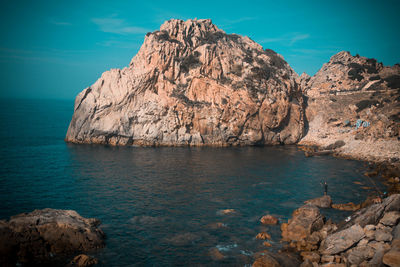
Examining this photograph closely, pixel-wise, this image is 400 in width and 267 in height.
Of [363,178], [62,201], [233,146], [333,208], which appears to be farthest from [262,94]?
[62,201]

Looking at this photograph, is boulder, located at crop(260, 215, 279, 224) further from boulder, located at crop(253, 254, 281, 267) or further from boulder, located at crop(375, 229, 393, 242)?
boulder, located at crop(375, 229, 393, 242)

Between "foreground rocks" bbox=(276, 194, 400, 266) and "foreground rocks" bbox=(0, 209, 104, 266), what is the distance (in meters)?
15.7

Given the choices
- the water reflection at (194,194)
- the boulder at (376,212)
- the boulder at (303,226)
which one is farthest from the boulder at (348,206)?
the boulder at (376,212)

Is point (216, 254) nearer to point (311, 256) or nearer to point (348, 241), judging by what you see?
point (311, 256)

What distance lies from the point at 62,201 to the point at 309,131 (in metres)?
61.3

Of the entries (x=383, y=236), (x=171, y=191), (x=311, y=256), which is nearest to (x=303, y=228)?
→ (x=311, y=256)

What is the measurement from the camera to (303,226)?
24094mm

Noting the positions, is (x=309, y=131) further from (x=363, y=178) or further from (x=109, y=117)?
(x=109, y=117)

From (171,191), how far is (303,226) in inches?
669

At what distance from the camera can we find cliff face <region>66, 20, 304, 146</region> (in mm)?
67625

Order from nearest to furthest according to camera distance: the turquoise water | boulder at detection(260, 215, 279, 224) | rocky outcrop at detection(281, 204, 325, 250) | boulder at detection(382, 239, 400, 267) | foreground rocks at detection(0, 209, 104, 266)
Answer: boulder at detection(382, 239, 400, 267) < foreground rocks at detection(0, 209, 104, 266) < rocky outcrop at detection(281, 204, 325, 250) < the turquoise water < boulder at detection(260, 215, 279, 224)

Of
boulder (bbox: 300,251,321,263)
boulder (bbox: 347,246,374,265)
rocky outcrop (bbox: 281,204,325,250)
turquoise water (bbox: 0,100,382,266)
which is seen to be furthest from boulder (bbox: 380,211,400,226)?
turquoise water (bbox: 0,100,382,266)

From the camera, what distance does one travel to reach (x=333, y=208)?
3027cm

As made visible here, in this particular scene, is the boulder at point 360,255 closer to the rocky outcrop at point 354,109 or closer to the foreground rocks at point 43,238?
the foreground rocks at point 43,238
